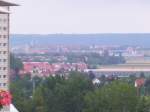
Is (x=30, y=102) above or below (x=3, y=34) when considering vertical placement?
below

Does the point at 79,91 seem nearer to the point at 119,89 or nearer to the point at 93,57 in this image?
the point at 119,89

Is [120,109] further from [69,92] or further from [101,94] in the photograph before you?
[69,92]

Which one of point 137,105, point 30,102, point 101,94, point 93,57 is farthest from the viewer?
point 93,57

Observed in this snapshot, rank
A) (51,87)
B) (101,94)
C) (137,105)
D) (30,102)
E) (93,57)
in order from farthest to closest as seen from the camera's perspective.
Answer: (93,57) → (51,87) → (30,102) → (101,94) → (137,105)

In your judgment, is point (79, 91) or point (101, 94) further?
point (79, 91)

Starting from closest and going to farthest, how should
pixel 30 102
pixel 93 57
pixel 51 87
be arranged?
1. pixel 30 102
2. pixel 51 87
3. pixel 93 57

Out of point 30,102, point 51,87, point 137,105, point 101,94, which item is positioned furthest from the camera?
point 51,87

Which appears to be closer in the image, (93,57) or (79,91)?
(79,91)

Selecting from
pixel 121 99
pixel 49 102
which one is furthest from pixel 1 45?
pixel 121 99

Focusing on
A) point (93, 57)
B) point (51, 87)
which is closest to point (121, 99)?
point (51, 87)
